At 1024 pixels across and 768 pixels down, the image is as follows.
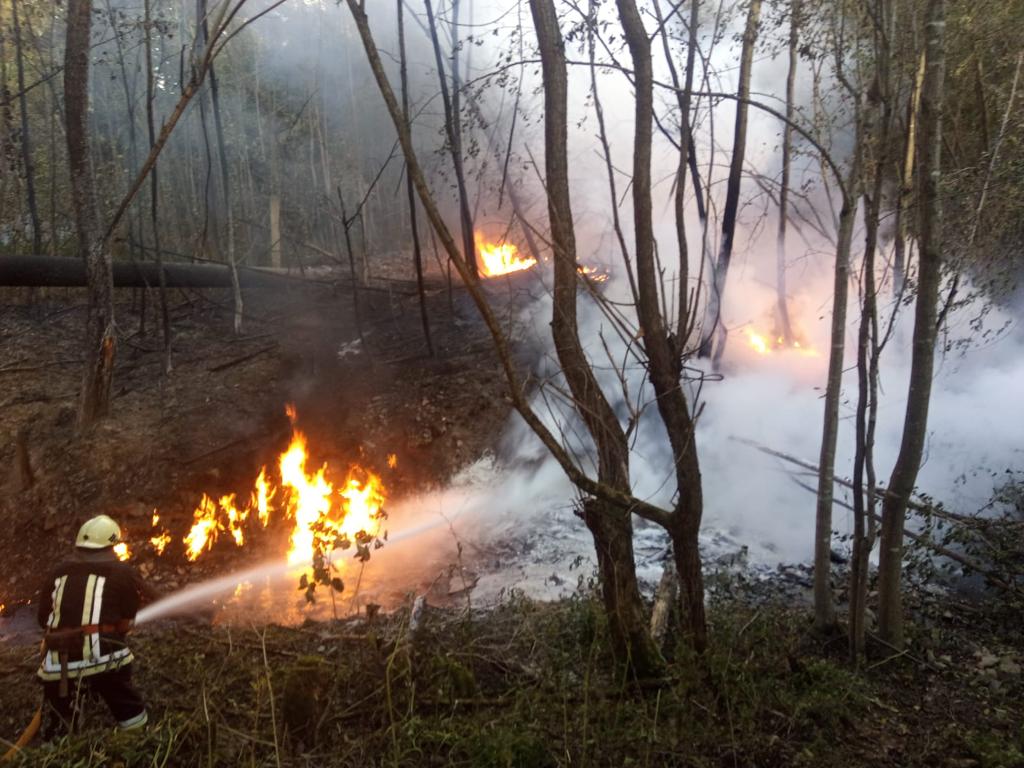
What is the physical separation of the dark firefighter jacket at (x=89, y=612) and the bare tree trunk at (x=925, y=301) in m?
5.52

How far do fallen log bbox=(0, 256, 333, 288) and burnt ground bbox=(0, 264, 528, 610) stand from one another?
0.78 meters

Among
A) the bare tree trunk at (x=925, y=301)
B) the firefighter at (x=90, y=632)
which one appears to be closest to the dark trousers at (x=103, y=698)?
the firefighter at (x=90, y=632)

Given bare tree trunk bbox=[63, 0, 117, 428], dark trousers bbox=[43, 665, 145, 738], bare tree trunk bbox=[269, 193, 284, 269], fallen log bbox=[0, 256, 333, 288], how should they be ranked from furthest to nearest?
bare tree trunk bbox=[269, 193, 284, 269] → fallen log bbox=[0, 256, 333, 288] → bare tree trunk bbox=[63, 0, 117, 428] → dark trousers bbox=[43, 665, 145, 738]

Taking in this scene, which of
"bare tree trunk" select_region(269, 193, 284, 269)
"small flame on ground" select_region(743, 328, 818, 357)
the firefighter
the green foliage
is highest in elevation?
"bare tree trunk" select_region(269, 193, 284, 269)

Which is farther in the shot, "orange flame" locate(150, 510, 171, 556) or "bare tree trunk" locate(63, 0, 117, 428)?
"bare tree trunk" locate(63, 0, 117, 428)

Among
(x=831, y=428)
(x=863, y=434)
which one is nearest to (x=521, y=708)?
(x=863, y=434)

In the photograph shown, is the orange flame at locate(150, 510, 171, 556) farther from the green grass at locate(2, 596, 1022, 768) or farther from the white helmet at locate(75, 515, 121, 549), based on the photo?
the white helmet at locate(75, 515, 121, 549)

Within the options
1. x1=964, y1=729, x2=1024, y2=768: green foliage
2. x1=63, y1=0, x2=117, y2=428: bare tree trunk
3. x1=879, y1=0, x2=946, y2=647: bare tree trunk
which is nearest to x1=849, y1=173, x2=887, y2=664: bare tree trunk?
x1=879, y1=0, x2=946, y2=647: bare tree trunk

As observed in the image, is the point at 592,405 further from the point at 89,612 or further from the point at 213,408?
the point at 213,408

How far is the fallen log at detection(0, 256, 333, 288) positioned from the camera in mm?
11113

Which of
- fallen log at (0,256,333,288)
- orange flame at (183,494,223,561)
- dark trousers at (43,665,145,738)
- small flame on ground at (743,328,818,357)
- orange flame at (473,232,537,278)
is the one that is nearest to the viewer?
dark trousers at (43,665,145,738)

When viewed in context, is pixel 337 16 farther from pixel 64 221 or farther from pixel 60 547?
pixel 60 547

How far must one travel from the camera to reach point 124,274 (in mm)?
12359

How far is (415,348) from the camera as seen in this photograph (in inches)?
533
